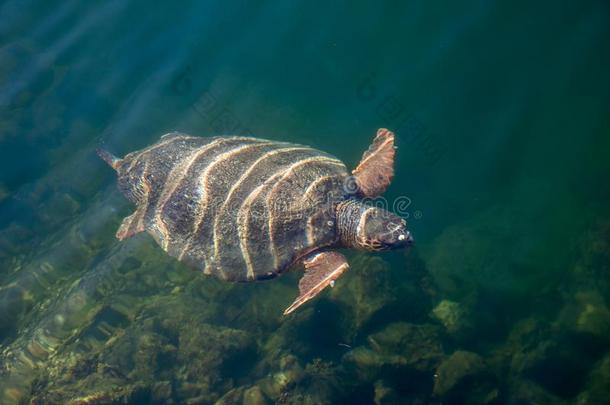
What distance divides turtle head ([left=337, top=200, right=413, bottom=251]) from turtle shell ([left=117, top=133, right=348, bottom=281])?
15 centimetres

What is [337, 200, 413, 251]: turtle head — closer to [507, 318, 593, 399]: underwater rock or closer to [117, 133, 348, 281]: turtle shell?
[117, 133, 348, 281]: turtle shell

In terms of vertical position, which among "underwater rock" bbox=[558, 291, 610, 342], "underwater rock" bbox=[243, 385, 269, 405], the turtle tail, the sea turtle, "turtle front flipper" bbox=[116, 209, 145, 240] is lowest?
"underwater rock" bbox=[558, 291, 610, 342]

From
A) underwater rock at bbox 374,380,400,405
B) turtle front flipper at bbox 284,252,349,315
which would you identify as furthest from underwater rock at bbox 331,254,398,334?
turtle front flipper at bbox 284,252,349,315

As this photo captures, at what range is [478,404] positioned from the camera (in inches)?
226

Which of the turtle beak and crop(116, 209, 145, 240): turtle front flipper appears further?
crop(116, 209, 145, 240): turtle front flipper

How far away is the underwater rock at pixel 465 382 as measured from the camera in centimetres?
568

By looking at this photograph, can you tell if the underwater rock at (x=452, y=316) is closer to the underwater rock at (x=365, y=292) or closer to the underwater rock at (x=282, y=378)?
the underwater rock at (x=365, y=292)

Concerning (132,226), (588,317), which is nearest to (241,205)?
(132,226)

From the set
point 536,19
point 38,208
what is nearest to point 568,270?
point 536,19

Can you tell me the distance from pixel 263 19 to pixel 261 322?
9411mm

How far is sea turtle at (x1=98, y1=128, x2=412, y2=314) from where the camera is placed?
4379mm

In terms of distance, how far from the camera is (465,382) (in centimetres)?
570

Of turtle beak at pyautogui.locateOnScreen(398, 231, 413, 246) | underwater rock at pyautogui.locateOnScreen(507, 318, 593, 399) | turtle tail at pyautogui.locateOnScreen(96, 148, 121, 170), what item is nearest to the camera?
turtle beak at pyautogui.locateOnScreen(398, 231, 413, 246)

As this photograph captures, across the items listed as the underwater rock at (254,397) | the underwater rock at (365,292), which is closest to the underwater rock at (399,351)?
the underwater rock at (365,292)
